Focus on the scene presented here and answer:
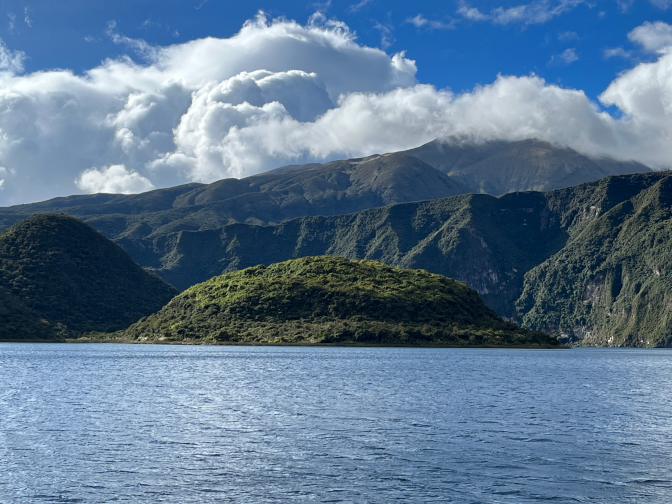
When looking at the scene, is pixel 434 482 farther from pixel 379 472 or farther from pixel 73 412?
pixel 73 412

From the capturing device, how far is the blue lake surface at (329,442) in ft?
119

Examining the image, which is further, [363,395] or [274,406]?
[363,395]

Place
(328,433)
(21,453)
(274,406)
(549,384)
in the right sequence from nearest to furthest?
1. (21,453)
2. (328,433)
3. (274,406)
4. (549,384)

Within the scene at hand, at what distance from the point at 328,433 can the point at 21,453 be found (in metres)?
19.7

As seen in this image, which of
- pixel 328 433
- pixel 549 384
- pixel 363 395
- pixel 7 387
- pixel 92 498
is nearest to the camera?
pixel 92 498

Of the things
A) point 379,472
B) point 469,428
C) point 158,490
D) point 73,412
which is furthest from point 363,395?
point 158,490

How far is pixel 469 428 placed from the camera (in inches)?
2175

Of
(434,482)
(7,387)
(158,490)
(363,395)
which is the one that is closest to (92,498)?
(158,490)

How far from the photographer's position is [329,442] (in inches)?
1923

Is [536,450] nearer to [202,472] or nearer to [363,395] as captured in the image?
[202,472]

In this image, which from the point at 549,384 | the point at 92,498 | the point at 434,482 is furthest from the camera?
the point at 549,384

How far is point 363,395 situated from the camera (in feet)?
257

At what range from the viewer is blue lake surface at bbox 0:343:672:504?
36.4m

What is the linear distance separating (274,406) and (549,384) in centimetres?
4513
